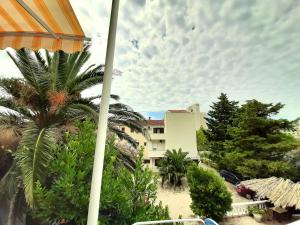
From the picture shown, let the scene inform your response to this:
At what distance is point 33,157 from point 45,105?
3.18 m

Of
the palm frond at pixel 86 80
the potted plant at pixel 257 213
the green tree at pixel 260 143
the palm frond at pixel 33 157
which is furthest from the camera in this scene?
the green tree at pixel 260 143

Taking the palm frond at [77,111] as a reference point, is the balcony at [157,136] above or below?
above

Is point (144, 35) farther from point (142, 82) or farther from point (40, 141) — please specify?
point (40, 141)

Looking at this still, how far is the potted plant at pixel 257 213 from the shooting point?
18109 millimetres

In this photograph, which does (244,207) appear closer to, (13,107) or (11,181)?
(11,181)

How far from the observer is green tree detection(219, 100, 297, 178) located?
22.7 metres

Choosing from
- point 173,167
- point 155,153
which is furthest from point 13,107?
point 155,153

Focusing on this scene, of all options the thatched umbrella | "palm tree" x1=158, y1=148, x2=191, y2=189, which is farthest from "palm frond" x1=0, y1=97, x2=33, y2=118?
"palm tree" x1=158, y1=148, x2=191, y2=189

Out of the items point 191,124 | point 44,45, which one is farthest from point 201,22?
point 44,45

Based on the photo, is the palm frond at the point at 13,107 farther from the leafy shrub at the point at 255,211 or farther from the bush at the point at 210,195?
the leafy shrub at the point at 255,211

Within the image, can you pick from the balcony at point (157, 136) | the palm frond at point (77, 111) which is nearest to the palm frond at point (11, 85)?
the palm frond at point (77, 111)

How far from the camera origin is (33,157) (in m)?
7.53

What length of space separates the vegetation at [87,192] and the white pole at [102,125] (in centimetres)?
439

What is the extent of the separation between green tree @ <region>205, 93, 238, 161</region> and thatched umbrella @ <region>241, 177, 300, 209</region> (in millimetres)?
12088
